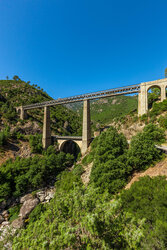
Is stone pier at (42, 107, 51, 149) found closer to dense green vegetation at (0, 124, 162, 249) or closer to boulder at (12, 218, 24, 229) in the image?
boulder at (12, 218, 24, 229)

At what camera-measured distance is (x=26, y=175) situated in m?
23.9

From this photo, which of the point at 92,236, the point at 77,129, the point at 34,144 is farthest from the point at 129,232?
the point at 77,129

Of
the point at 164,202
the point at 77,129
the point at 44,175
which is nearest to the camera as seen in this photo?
the point at 164,202

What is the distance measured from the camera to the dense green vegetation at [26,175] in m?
21.9

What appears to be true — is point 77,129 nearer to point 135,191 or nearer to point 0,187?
point 0,187

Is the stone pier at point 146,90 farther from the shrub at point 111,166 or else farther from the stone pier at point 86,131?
the shrub at point 111,166

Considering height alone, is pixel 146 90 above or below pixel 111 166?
above

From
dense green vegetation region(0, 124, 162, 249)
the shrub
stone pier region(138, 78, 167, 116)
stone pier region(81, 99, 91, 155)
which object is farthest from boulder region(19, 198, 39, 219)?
stone pier region(138, 78, 167, 116)

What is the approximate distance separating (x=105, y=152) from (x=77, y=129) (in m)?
52.4

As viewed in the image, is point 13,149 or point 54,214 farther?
point 13,149

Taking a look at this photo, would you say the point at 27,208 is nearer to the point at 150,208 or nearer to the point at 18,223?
the point at 18,223

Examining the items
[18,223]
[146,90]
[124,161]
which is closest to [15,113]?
[18,223]

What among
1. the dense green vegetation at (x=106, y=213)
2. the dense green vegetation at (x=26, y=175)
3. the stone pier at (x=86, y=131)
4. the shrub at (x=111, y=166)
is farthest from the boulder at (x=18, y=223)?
the stone pier at (x=86, y=131)

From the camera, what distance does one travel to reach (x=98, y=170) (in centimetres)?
1424
